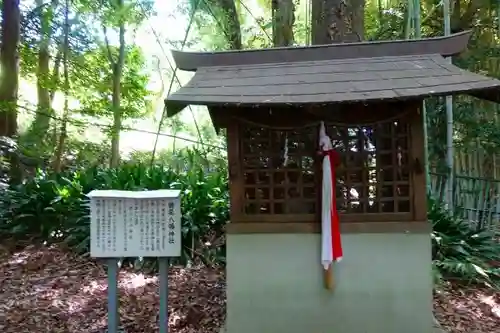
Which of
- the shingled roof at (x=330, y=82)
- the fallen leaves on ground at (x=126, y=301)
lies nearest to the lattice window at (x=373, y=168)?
the shingled roof at (x=330, y=82)

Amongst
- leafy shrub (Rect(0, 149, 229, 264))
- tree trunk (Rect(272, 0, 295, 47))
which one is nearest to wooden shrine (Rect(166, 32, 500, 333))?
leafy shrub (Rect(0, 149, 229, 264))

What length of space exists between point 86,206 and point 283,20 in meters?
3.98

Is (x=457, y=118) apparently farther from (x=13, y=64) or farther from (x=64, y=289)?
(x=13, y=64)

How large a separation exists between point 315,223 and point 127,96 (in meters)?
6.49

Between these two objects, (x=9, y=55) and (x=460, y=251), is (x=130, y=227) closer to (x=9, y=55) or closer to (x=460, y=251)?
(x=460, y=251)

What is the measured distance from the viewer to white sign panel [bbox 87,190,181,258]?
3.70 meters

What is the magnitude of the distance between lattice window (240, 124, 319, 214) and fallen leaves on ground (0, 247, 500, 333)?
4.69 ft

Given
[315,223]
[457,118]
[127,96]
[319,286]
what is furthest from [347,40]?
[127,96]

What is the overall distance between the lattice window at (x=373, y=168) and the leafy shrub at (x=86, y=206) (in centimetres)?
239

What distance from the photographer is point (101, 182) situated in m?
7.09

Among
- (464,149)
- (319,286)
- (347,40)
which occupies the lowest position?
(319,286)

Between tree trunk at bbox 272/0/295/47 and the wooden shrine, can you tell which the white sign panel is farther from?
tree trunk at bbox 272/0/295/47

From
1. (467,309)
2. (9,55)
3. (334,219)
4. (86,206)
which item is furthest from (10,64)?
(467,309)

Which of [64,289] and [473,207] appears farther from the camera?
→ [473,207]
